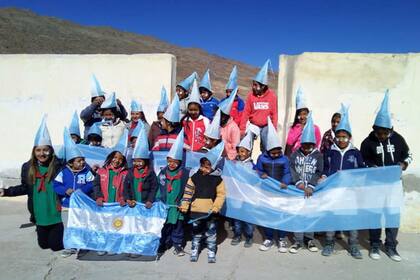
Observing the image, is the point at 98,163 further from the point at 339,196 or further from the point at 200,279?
the point at 339,196

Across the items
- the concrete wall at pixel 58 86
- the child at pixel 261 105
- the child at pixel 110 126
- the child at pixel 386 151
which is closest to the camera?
the child at pixel 386 151

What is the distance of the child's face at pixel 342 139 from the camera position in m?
5.18

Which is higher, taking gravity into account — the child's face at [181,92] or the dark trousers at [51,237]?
the child's face at [181,92]

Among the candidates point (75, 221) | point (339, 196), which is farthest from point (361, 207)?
point (75, 221)

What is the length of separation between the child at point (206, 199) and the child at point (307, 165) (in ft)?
3.41

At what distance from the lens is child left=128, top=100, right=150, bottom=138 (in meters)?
6.50

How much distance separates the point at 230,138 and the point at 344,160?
1585 mm

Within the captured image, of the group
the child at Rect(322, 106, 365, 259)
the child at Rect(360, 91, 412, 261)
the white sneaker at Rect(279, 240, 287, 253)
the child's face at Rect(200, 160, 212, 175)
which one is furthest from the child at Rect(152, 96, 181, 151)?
the child at Rect(360, 91, 412, 261)

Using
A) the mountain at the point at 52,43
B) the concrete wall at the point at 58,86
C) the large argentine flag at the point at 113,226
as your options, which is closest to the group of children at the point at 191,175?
the large argentine flag at the point at 113,226

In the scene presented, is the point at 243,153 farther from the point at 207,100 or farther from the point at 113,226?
the point at 113,226

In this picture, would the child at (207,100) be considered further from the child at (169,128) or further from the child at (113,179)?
the child at (113,179)

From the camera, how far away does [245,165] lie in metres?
5.46

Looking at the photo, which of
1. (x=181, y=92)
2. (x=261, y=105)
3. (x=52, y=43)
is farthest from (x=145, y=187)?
(x=52, y=43)

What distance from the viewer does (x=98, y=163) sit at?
6.21 m
